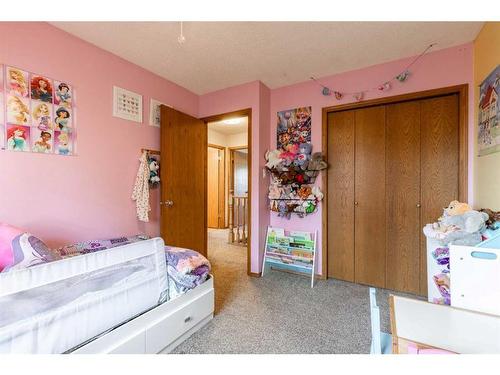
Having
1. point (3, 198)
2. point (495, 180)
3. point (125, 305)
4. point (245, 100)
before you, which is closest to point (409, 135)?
point (495, 180)

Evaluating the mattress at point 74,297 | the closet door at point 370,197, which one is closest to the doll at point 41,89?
the mattress at point 74,297

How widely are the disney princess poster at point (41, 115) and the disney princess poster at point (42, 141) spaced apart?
35 millimetres

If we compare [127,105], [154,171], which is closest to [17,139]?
[127,105]

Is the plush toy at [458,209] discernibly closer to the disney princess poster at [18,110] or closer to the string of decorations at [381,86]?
the string of decorations at [381,86]

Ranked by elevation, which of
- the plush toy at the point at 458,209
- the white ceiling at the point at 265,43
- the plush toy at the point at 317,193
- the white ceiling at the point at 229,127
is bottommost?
the plush toy at the point at 458,209

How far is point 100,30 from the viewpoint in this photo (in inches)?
69.2

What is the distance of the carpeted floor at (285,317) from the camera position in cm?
146

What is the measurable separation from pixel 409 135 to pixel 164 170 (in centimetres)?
259

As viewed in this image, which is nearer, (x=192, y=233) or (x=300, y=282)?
(x=300, y=282)

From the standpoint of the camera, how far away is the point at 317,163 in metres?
2.44

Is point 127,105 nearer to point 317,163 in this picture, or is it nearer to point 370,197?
point 317,163

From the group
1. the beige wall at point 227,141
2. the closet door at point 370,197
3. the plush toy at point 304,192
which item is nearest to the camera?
the closet door at point 370,197

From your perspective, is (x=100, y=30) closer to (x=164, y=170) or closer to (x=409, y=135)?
(x=164, y=170)

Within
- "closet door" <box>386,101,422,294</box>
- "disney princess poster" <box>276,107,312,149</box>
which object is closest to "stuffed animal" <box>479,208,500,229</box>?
"closet door" <box>386,101,422,294</box>
